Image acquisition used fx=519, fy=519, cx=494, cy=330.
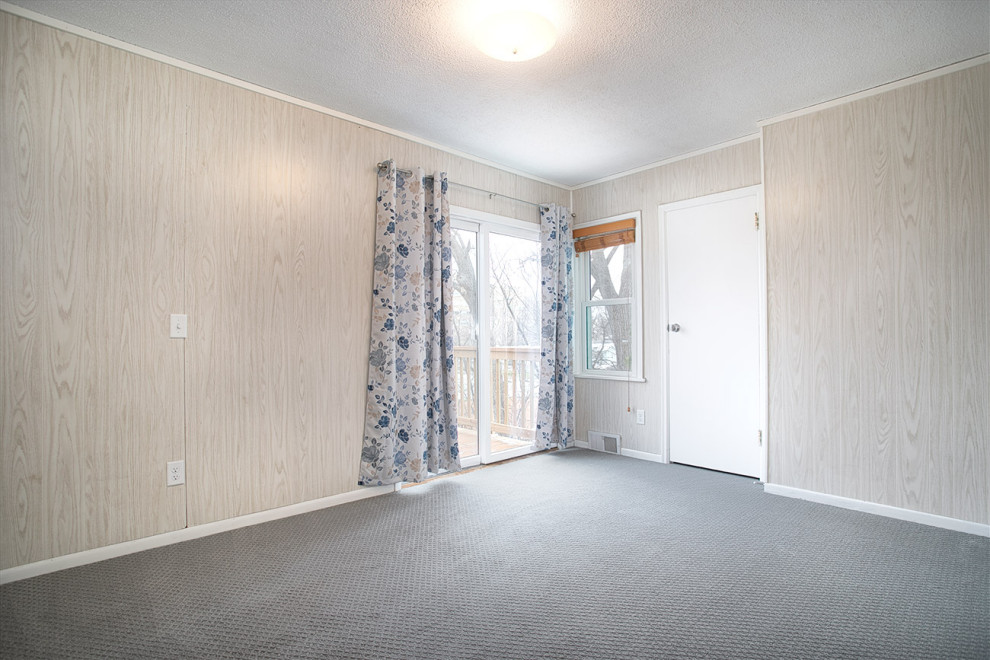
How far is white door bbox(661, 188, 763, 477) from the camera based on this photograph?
11.9 feet

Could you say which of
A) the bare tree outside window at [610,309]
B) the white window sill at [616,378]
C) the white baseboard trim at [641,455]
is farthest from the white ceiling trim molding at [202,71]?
the white baseboard trim at [641,455]

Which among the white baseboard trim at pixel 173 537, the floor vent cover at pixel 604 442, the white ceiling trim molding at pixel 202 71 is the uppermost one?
the white ceiling trim molding at pixel 202 71

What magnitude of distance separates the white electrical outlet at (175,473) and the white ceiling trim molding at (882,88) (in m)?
3.90

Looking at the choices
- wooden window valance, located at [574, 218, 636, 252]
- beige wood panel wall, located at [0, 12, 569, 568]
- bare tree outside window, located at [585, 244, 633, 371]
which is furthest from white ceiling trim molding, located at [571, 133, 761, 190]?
beige wood panel wall, located at [0, 12, 569, 568]

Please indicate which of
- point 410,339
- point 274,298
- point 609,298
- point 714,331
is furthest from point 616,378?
point 274,298

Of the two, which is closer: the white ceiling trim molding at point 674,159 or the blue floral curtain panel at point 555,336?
the white ceiling trim molding at point 674,159

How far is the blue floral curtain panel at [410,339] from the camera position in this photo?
3254 mm

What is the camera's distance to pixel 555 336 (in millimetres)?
4461

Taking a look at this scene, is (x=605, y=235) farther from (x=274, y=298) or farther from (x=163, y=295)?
(x=163, y=295)

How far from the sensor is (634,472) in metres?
3.81

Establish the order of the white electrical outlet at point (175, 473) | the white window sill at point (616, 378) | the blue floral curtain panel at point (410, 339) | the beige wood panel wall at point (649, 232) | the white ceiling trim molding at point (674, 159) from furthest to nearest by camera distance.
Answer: the white window sill at point (616, 378)
the beige wood panel wall at point (649, 232)
the white ceiling trim molding at point (674, 159)
the blue floral curtain panel at point (410, 339)
the white electrical outlet at point (175, 473)

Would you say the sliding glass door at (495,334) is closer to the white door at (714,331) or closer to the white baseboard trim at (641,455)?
the white baseboard trim at (641,455)

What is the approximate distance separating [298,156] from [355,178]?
0.37m

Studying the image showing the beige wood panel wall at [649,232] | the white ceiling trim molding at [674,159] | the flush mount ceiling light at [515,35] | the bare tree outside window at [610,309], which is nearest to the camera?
the flush mount ceiling light at [515,35]
